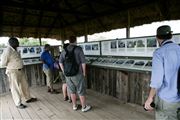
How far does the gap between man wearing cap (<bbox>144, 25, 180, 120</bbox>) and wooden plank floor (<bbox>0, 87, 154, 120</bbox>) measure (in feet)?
5.08

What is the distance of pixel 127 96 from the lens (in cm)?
399

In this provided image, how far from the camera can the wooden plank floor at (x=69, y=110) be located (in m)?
3.38

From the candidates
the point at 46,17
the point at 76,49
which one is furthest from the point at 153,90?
the point at 46,17

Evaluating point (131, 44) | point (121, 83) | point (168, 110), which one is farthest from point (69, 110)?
point (168, 110)

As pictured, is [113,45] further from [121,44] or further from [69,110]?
[69,110]

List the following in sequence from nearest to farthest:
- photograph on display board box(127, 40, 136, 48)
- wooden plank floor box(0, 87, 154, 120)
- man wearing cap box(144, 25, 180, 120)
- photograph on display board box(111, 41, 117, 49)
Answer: man wearing cap box(144, 25, 180, 120) → wooden plank floor box(0, 87, 154, 120) → photograph on display board box(127, 40, 136, 48) → photograph on display board box(111, 41, 117, 49)

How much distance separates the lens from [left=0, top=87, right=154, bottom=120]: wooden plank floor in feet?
11.1

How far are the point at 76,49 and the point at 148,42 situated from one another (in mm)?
1430

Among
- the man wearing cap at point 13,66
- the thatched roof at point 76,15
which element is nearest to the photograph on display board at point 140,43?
the thatched roof at point 76,15

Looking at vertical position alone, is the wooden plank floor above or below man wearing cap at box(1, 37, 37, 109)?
below

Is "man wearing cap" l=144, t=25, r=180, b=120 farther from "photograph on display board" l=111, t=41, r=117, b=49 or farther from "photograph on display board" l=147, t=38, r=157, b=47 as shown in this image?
"photograph on display board" l=111, t=41, r=117, b=49

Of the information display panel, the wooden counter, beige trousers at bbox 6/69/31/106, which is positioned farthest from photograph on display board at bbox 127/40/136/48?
beige trousers at bbox 6/69/31/106

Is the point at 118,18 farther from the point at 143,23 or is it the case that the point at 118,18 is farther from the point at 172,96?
the point at 172,96

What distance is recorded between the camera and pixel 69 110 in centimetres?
377
